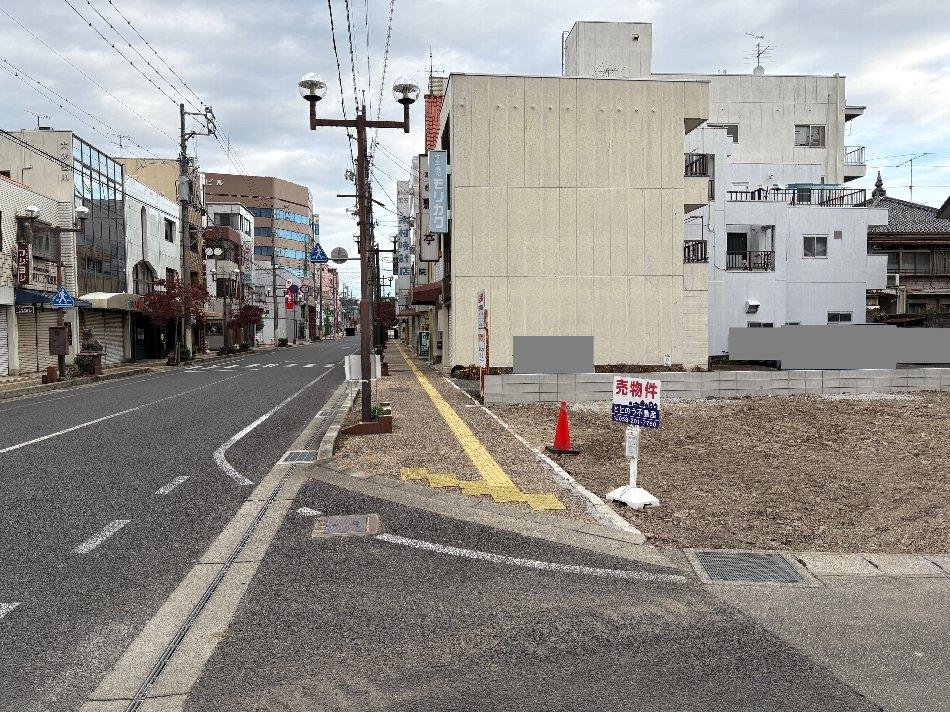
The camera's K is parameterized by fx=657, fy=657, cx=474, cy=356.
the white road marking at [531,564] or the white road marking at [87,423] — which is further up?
the white road marking at [87,423]

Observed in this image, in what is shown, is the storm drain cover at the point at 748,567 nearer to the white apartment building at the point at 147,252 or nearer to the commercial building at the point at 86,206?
the commercial building at the point at 86,206

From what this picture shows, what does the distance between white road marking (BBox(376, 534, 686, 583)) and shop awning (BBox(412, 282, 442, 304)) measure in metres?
22.4

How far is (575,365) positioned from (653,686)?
60.8ft

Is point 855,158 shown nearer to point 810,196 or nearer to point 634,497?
point 810,196

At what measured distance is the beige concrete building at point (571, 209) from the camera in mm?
23406

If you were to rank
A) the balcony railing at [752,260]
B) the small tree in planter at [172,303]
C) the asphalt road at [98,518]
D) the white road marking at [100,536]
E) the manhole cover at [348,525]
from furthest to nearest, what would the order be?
the small tree in planter at [172,303] → the balcony railing at [752,260] → the manhole cover at [348,525] → the white road marking at [100,536] → the asphalt road at [98,518]

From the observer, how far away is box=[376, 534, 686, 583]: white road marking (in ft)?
17.1

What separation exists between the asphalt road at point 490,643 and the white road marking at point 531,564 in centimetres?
4

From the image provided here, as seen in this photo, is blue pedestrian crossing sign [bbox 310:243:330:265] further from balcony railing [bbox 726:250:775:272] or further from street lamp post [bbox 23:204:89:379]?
balcony railing [bbox 726:250:775:272]

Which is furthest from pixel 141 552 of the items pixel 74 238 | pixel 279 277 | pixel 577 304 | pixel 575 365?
pixel 279 277

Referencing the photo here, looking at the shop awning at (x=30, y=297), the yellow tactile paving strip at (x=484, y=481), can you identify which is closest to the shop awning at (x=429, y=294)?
the shop awning at (x=30, y=297)

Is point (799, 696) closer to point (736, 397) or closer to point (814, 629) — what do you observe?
point (814, 629)

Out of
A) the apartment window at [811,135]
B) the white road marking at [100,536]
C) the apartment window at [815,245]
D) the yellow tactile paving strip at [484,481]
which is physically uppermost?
the apartment window at [811,135]

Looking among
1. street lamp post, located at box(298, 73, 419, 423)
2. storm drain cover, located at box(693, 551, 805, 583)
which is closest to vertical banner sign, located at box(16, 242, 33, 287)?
street lamp post, located at box(298, 73, 419, 423)
